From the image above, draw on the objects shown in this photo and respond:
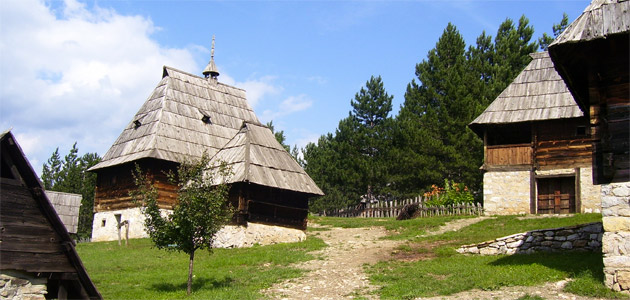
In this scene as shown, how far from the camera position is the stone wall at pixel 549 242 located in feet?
55.3

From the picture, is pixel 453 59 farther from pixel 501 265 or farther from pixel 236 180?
pixel 501 265

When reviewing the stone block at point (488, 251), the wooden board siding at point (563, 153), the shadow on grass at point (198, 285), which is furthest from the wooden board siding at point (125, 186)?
the stone block at point (488, 251)

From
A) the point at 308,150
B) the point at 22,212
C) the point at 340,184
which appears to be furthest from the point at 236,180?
the point at 308,150

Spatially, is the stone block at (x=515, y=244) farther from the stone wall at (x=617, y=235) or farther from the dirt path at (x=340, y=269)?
the stone wall at (x=617, y=235)

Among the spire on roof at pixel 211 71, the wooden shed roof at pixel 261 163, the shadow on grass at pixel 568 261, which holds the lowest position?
the shadow on grass at pixel 568 261

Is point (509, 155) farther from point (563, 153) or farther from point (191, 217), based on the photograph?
point (191, 217)

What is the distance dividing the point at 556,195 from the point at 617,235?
15059 millimetres

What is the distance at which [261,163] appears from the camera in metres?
27.8

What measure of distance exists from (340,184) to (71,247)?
3390 cm

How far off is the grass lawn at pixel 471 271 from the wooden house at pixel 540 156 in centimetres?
A: 767

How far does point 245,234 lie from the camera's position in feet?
84.9

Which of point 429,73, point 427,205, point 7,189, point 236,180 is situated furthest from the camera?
point 429,73

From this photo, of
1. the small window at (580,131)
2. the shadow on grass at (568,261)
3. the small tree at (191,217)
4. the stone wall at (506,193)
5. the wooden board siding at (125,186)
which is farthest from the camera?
the wooden board siding at (125,186)

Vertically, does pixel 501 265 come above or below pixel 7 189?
below
